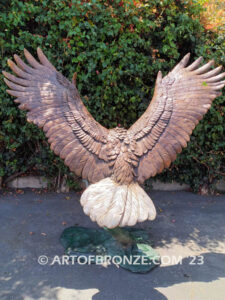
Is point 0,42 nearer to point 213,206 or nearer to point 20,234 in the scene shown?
point 20,234

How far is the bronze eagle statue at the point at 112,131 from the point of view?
8.23ft

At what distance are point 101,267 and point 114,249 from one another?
0.26 m

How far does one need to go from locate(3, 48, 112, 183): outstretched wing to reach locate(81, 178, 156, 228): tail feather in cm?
30

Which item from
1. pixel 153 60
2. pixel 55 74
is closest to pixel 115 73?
pixel 153 60

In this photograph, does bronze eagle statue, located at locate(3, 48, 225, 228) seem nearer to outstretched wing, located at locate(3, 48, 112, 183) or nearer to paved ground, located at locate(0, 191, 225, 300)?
outstretched wing, located at locate(3, 48, 112, 183)

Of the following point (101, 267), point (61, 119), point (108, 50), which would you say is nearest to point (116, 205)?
point (101, 267)

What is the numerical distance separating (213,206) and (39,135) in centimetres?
318

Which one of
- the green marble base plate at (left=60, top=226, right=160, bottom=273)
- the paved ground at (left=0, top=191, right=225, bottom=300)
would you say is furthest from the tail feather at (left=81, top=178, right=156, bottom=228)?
the paved ground at (left=0, top=191, right=225, bottom=300)

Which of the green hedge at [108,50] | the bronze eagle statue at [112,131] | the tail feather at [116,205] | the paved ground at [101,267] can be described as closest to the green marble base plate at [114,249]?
the paved ground at [101,267]

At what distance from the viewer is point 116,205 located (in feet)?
6.86

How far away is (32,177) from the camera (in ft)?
15.4

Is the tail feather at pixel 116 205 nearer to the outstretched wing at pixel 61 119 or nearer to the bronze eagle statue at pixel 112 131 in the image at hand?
the bronze eagle statue at pixel 112 131

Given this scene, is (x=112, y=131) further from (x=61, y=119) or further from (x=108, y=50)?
(x=108, y=50)

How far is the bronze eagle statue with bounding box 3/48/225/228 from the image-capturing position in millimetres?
2510
